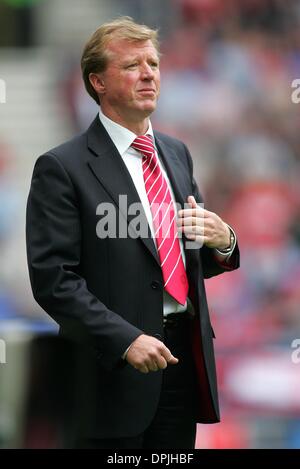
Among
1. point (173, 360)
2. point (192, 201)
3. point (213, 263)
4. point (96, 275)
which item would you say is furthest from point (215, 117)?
point (173, 360)

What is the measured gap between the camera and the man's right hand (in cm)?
219

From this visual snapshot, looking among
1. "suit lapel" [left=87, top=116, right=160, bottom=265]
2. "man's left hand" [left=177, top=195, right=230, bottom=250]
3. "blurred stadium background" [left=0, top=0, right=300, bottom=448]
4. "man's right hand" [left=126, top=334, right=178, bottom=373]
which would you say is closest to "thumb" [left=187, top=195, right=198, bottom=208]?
"man's left hand" [left=177, top=195, right=230, bottom=250]

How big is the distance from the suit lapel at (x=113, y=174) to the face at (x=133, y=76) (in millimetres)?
99

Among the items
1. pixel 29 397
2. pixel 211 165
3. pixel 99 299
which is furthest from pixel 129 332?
pixel 211 165

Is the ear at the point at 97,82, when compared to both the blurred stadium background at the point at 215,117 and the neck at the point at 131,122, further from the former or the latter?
the blurred stadium background at the point at 215,117

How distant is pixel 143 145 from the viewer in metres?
2.43

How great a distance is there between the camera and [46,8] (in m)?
6.48

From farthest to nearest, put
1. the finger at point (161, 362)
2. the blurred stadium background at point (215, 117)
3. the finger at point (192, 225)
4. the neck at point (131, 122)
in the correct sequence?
the blurred stadium background at point (215, 117) → the neck at point (131, 122) → the finger at point (192, 225) → the finger at point (161, 362)

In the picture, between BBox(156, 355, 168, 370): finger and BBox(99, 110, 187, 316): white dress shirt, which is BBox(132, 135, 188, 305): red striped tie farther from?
BBox(156, 355, 168, 370): finger

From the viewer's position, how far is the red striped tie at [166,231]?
2.35 meters

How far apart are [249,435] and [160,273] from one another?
279cm

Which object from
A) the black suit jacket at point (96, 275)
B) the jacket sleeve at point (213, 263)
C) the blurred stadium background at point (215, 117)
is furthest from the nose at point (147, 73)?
the blurred stadium background at point (215, 117)

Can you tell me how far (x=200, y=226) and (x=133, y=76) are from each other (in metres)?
0.41

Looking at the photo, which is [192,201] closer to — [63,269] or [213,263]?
[213,263]
